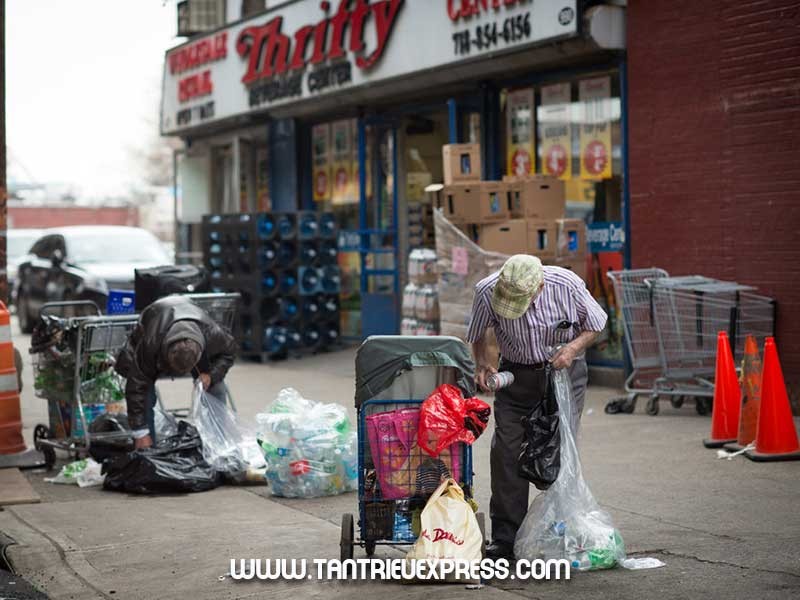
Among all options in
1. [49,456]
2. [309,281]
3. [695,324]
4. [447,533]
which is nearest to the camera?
[447,533]

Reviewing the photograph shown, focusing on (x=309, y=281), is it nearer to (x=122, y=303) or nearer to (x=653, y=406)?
(x=122, y=303)

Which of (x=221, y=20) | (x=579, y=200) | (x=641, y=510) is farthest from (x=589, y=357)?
(x=221, y=20)

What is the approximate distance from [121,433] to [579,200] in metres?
6.39

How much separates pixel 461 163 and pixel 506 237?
1081 mm

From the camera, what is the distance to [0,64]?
11.1 metres

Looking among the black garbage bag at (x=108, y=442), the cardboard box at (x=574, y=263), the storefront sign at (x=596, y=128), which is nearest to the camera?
the black garbage bag at (x=108, y=442)


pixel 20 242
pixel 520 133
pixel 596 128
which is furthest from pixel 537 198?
pixel 20 242

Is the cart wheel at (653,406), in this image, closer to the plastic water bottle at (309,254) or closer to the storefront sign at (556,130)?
the storefront sign at (556,130)

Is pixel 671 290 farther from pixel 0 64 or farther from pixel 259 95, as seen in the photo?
pixel 259 95

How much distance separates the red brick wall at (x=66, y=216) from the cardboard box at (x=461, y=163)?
56.6 m

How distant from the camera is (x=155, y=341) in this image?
852cm

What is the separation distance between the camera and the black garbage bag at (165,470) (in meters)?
8.63

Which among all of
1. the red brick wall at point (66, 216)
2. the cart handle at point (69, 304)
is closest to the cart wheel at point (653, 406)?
the cart handle at point (69, 304)

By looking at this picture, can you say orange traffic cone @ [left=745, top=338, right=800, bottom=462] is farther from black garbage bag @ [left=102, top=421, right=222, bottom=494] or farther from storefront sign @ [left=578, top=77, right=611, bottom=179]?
storefront sign @ [left=578, top=77, right=611, bottom=179]
